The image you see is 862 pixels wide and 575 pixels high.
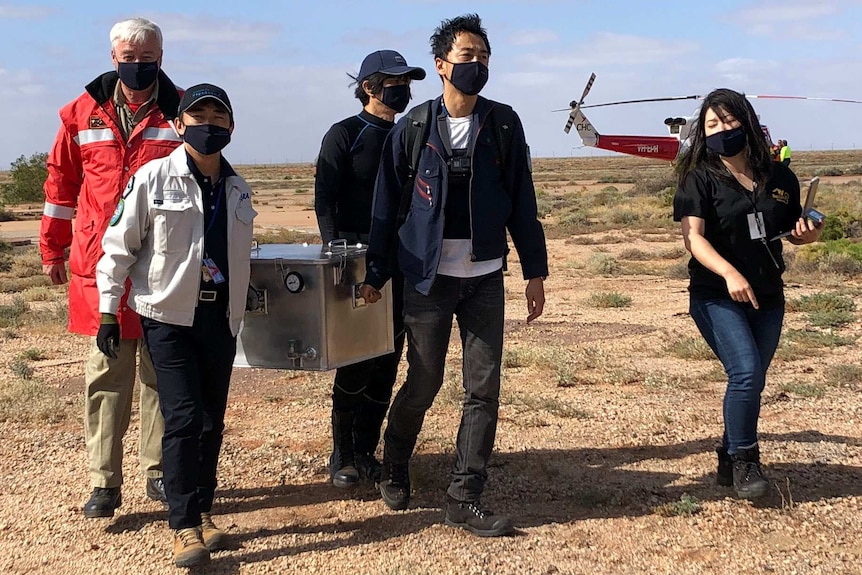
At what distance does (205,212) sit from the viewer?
3928mm

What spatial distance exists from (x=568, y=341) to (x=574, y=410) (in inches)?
122

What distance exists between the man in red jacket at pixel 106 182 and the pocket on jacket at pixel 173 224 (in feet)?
1.73

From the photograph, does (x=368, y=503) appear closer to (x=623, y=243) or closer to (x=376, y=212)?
(x=376, y=212)

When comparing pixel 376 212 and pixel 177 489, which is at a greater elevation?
pixel 376 212

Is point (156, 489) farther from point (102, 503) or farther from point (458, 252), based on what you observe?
point (458, 252)

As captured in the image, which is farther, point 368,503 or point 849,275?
point 849,275

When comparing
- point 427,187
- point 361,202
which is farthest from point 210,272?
point 361,202

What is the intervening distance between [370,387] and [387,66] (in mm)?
1652

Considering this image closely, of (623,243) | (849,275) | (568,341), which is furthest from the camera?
(623,243)

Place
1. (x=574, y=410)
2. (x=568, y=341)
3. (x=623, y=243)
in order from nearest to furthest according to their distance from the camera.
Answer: (x=574, y=410), (x=568, y=341), (x=623, y=243)

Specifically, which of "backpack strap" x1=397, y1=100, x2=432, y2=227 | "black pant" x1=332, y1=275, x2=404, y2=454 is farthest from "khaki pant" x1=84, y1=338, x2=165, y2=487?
"backpack strap" x1=397, y1=100, x2=432, y2=227

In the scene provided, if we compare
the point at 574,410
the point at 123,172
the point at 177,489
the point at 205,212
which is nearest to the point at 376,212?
the point at 205,212

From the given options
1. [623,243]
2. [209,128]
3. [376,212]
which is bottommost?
[623,243]

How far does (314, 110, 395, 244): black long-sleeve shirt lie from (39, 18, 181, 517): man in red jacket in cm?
74
